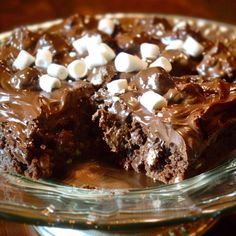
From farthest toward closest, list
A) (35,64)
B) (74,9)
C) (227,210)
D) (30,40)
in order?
(74,9), (30,40), (35,64), (227,210)

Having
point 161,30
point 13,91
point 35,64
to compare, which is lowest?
point 13,91

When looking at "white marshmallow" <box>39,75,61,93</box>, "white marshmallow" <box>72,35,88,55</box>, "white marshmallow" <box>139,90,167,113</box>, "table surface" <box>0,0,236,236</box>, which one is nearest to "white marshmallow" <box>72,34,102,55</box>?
"white marshmallow" <box>72,35,88,55</box>

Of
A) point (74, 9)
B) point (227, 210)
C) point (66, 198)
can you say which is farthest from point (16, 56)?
point (74, 9)

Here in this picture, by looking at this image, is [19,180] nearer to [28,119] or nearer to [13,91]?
[28,119]

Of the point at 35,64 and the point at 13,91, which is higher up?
the point at 35,64

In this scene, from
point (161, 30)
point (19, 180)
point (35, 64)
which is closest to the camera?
point (19, 180)

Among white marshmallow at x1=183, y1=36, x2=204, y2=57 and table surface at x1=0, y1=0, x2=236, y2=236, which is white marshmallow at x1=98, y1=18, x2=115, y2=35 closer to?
white marshmallow at x1=183, y1=36, x2=204, y2=57
